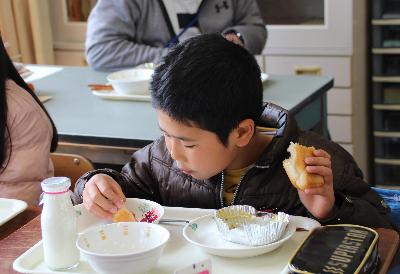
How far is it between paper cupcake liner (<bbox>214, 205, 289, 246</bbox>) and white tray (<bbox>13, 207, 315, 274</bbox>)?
3 cm

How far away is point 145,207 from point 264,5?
97.4 inches

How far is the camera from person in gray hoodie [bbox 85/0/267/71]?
2.82 m

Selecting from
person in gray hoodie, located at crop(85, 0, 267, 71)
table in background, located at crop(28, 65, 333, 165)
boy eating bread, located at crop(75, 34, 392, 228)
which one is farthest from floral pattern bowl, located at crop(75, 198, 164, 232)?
person in gray hoodie, located at crop(85, 0, 267, 71)

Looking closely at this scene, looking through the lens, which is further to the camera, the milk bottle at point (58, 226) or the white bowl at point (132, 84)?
the white bowl at point (132, 84)

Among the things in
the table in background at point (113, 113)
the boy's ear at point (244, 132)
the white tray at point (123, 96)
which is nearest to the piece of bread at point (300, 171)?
the boy's ear at point (244, 132)

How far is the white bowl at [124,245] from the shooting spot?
1.12 metres

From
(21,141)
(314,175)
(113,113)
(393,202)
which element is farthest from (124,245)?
(113,113)

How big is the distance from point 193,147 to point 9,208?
0.45m

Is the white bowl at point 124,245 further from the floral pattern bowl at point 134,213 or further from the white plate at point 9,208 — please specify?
the white plate at point 9,208

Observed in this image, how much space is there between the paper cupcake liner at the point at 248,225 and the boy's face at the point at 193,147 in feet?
0.36

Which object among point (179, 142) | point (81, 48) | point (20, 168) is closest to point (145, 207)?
point (179, 142)

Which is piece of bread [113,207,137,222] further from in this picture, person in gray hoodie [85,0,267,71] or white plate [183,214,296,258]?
person in gray hoodie [85,0,267,71]

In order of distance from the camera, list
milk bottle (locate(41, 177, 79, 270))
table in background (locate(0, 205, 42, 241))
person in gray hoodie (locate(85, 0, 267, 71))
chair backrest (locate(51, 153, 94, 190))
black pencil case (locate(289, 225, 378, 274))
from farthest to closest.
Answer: person in gray hoodie (locate(85, 0, 267, 71)), chair backrest (locate(51, 153, 94, 190)), table in background (locate(0, 205, 42, 241)), milk bottle (locate(41, 177, 79, 270)), black pencil case (locate(289, 225, 378, 274))

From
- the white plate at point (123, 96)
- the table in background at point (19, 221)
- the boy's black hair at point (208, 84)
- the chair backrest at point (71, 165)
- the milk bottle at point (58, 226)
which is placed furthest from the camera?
the white plate at point (123, 96)
